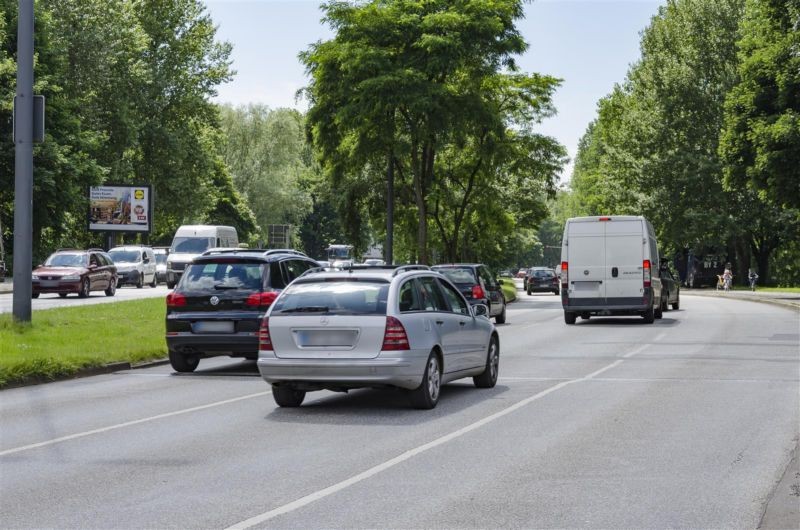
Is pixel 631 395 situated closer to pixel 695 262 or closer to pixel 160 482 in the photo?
pixel 160 482

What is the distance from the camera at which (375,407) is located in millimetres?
Answer: 12430

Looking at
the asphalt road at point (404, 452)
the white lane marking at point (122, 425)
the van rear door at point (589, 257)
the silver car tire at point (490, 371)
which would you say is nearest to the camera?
the asphalt road at point (404, 452)

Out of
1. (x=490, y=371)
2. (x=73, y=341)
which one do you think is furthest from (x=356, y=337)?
(x=73, y=341)

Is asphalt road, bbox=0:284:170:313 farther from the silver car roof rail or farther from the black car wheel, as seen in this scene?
the silver car roof rail

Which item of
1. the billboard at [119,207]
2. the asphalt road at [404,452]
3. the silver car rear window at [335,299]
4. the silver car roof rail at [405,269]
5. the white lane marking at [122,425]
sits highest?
the billboard at [119,207]

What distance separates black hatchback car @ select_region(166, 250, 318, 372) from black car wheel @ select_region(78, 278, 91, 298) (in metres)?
22.6

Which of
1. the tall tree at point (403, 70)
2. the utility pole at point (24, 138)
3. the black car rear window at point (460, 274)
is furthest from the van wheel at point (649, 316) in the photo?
the utility pole at point (24, 138)

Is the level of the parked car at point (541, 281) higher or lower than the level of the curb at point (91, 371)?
higher

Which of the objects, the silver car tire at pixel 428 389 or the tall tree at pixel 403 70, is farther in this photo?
the tall tree at pixel 403 70

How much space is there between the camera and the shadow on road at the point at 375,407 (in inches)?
449

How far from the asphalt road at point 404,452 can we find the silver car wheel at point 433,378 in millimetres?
262

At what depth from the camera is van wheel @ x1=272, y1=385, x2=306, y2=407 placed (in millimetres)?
12398

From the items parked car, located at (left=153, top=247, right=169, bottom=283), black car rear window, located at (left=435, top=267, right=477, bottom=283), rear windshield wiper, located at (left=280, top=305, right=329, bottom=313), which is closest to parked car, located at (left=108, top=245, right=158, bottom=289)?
parked car, located at (left=153, top=247, right=169, bottom=283)

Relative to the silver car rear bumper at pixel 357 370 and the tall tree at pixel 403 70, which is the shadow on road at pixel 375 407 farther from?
the tall tree at pixel 403 70
